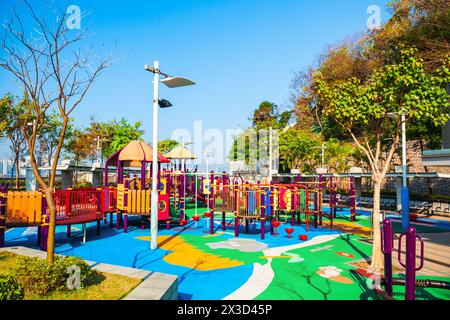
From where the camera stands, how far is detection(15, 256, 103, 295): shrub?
5.71m

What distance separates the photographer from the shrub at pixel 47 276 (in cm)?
571

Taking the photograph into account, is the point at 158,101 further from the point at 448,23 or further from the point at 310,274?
the point at 448,23

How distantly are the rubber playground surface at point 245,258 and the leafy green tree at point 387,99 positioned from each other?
5.65 feet

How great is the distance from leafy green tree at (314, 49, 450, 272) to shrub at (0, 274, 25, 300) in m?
8.05

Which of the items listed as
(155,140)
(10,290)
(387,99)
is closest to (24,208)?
(155,140)

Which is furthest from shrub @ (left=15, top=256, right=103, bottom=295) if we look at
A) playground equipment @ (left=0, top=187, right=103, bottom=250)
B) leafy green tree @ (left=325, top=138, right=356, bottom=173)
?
leafy green tree @ (left=325, top=138, right=356, bottom=173)

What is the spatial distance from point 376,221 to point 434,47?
17402mm

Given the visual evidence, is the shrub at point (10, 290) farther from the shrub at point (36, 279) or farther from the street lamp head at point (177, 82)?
the street lamp head at point (177, 82)

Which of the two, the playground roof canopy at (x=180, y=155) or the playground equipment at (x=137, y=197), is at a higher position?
the playground roof canopy at (x=180, y=155)

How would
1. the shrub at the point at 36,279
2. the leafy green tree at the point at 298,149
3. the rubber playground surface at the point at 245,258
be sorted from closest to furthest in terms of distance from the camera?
the shrub at the point at 36,279, the rubber playground surface at the point at 245,258, the leafy green tree at the point at 298,149

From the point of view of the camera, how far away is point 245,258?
10.3 meters

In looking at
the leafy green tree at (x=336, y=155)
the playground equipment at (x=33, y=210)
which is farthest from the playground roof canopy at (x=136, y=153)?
the leafy green tree at (x=336, y=155)

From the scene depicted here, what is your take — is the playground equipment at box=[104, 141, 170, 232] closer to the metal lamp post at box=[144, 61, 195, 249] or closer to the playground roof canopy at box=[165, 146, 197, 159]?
the metal lamp post at box=[144, 61, 195, 249]

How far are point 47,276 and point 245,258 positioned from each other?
5.94 meters
